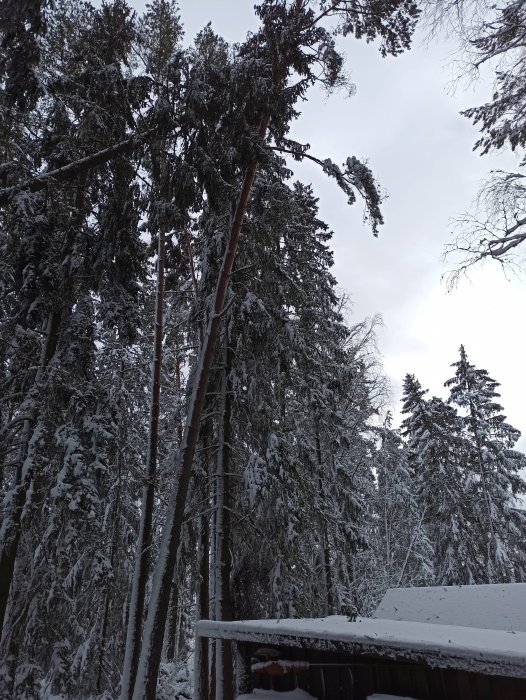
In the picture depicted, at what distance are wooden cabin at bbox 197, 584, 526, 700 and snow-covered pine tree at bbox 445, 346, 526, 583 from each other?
59.4 feet

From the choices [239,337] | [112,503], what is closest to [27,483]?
[239,337]

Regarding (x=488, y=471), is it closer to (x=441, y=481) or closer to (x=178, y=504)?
(x=441, y=481)

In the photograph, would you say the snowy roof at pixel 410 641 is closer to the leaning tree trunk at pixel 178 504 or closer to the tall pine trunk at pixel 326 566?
the leaning tree trunk at pixel 178 504

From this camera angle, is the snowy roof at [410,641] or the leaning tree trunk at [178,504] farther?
the leaning tree trunk at [178,504]

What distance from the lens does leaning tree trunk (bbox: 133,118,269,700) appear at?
654 centimetres

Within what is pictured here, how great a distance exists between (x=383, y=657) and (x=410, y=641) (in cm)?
47

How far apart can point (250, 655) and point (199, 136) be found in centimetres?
741

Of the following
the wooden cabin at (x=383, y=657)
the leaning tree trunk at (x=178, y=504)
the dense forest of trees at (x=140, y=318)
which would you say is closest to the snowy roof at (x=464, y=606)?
the wooden cabin at (x=383, y=657)

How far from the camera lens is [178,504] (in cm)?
729

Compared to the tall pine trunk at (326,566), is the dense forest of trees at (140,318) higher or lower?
higher

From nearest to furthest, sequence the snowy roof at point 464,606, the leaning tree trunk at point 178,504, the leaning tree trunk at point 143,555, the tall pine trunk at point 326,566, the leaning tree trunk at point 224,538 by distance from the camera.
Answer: the snowy roof at point 464,606 < the leaning tree trunk at point 178,504 < the leaning tree trunk at point 224,538 < the leaning tree trunk at point 143,555 < the tall pine trunk at point 326,566

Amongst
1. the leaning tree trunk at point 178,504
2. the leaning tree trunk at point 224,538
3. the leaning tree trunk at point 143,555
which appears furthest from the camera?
the leaning tree trunk at point 143,555

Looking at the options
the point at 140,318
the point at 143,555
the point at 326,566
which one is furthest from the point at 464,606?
the point at 140,318

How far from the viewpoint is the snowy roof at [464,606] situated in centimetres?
570
